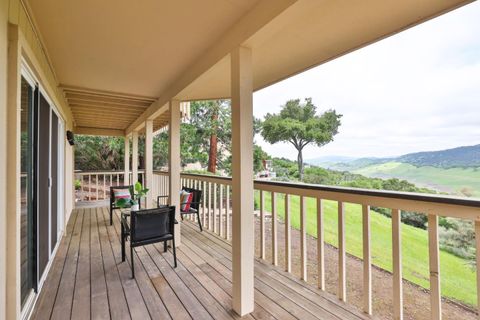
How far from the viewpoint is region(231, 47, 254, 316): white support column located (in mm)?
1921

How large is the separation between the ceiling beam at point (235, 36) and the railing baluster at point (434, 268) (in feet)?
5.19

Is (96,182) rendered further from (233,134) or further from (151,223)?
(233,134)

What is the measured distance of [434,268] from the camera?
1467 millimetres

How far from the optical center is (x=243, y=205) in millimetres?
1950

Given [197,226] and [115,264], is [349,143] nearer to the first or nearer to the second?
[197,226]

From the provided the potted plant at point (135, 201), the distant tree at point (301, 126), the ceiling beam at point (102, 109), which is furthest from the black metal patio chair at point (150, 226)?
the distant tree at point (301, 126)

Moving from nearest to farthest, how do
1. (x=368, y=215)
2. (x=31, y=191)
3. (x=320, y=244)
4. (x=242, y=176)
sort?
1. (x=368, y=215)
2. (x=242, y=176)
3. (x=31, y=191)
4. (x=320, y=244)

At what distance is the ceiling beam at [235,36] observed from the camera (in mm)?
1568

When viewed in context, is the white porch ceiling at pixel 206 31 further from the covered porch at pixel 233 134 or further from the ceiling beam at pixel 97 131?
the ceiling beam at pixel 97 131

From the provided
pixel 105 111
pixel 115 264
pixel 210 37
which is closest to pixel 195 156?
pixel 105 111

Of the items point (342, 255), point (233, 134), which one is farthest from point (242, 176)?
point (342, 255)

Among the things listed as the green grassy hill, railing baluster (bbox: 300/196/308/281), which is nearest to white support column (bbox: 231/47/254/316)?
railing baluster (bbox: 300/196/308/281)

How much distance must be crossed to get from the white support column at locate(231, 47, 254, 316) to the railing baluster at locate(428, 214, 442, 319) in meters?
1.20

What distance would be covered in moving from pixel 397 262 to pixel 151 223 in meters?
2.35
